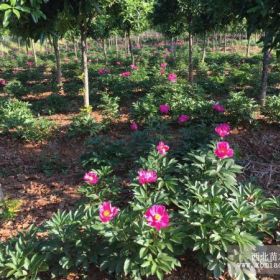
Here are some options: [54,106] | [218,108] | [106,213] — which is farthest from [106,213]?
[54,106]

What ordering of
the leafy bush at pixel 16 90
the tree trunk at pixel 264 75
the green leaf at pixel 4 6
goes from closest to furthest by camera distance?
the green leaf at pixel 4 6 < the tree trunk at pixel 264 75 < the leafy bush at pixel 16 90

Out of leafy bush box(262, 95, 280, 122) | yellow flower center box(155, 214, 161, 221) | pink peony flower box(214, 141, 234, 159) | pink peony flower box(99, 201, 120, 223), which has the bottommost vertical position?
leafy bush box(262, 95, 280, 122)

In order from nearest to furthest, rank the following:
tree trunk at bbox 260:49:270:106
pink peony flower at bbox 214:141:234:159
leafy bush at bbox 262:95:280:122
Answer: pink peony flower at bbox 214:141:234:159 → leafy bush at bbox 262:95:280:122 → tree trunk at bbox 260:49:270:106

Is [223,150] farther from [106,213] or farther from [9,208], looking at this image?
[9,208]

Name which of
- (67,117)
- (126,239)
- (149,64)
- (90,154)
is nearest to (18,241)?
(126,239)

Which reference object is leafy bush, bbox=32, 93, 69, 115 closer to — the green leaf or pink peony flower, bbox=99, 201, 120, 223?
the green leaf

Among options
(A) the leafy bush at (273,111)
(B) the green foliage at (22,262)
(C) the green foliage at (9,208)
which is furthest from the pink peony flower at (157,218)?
(A) the leafy bush at (273,111)

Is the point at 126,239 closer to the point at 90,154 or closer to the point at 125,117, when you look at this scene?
the point at 90,154

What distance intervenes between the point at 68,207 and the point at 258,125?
4.35 m

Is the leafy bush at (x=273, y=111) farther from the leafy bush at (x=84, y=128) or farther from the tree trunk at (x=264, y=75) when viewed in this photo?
the leafy bush at (x=84, y=128)

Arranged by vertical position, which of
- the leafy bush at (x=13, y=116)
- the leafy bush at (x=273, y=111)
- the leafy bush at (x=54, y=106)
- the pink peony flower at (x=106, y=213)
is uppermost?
the pink peony flower at (x=106, y=213)

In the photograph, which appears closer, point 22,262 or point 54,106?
point 22,262

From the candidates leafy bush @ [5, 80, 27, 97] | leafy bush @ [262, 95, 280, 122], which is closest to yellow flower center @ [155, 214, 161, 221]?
leafy bush @ [262, 95, 280, 122]

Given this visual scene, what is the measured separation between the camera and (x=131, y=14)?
36.7ft
